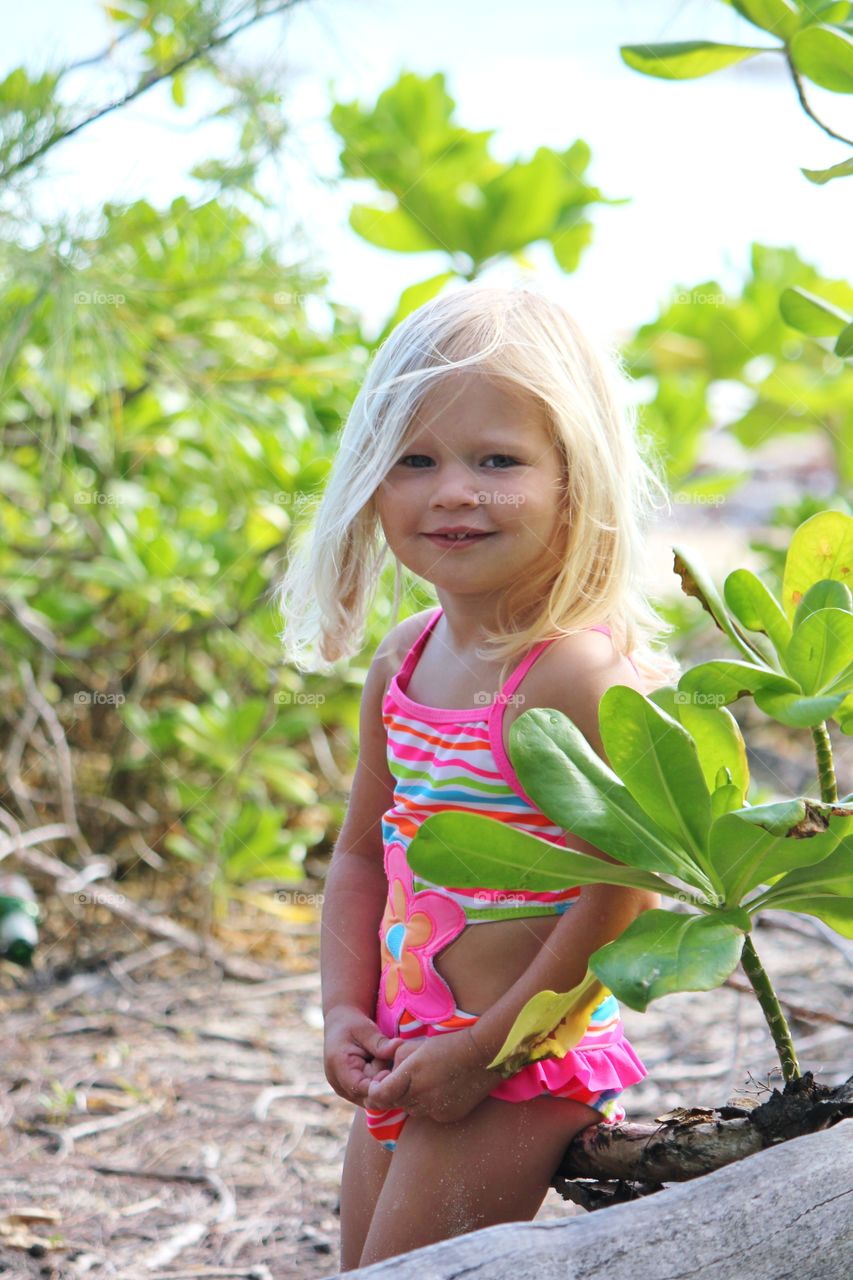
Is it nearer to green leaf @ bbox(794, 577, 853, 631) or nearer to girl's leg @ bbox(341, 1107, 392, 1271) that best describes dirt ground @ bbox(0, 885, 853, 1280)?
girl's leg @ bbox(341, 1107, 392, 1271)

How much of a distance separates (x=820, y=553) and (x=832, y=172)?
28 centimetres

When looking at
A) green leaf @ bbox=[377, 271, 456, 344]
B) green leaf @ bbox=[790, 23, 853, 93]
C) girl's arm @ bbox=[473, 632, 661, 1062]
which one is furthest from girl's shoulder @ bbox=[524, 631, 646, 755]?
green leaf @ bbox=[377, 271, 456, 344]

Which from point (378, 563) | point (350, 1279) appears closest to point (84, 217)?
point (378, 563)

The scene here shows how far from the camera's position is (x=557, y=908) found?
97cm

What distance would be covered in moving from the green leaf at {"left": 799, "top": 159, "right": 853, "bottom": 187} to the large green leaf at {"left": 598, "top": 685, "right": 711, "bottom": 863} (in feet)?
1.38

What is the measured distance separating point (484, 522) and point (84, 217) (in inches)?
41.9

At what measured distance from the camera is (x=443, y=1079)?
0.94 m

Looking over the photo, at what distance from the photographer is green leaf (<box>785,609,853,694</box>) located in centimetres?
81

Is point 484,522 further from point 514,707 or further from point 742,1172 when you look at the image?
point 742,1172

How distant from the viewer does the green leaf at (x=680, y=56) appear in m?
1.02
